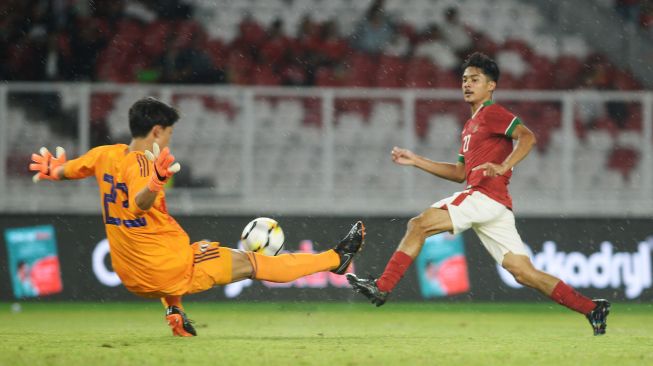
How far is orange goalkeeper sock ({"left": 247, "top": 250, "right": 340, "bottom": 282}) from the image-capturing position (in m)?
7.37

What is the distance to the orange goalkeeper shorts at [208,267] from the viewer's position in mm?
7195

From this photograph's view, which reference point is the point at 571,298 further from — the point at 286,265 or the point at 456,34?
the point at 456,34

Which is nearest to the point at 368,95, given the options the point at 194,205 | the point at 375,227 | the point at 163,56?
the point at 375,227

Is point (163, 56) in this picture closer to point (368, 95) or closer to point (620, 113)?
point (368, 95)

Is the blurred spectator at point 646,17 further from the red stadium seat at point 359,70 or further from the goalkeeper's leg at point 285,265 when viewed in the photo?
the goalkeeper's leg at point 285,265

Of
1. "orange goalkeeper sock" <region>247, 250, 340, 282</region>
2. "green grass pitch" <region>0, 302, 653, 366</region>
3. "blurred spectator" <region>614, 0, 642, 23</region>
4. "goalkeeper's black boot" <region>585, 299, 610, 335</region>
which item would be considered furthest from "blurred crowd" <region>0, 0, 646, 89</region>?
"goalkeeper's black boot" <region>585, 299, 610, 335</region>

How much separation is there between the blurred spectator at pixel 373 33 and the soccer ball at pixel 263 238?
738cm

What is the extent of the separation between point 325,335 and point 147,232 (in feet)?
5.54

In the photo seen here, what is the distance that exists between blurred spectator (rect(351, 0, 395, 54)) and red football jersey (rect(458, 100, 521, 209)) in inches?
286

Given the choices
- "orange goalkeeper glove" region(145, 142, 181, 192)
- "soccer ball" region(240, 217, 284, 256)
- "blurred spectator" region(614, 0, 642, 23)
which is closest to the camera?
"orange goalkeeper glove" region(145, 142, 181, 192)

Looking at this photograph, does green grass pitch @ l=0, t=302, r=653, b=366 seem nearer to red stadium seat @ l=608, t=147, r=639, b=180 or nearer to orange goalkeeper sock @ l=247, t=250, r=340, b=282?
orange goalkeeper sock @ l=247, t=250, r=340, b=282

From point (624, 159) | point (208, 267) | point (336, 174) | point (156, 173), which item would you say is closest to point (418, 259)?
point (336, 174)

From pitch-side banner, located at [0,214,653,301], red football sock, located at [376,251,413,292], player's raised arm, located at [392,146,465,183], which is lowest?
pitch-side banner, located at [0,214,653,301]

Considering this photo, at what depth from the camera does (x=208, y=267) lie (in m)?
7.20
